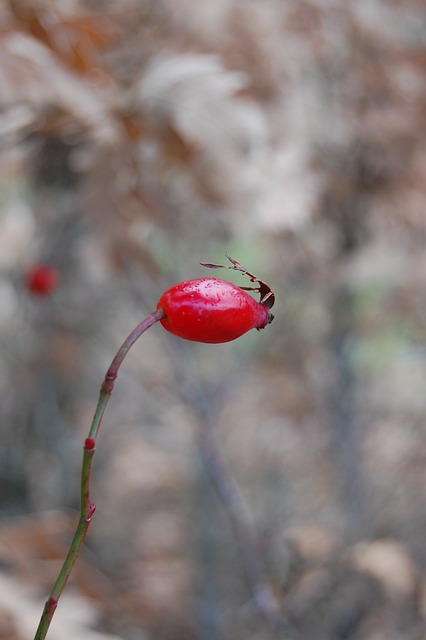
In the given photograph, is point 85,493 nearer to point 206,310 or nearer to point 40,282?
point 206,310

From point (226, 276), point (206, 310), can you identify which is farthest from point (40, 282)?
point (226, 276)

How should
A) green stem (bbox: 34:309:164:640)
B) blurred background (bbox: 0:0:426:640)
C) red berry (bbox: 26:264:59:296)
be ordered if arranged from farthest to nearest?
1. red berry (bbox: 26:264:59:296)
2. blurred background (bbox: 0:0:426:640)
3. green stem (bbox: 34:309:164:640)

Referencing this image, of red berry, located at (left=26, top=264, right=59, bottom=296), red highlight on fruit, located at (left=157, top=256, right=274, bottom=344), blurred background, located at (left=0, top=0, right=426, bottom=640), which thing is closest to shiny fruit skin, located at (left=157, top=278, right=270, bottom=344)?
red highlight on fruit, located at (left=157, top=256, right=274, bottom=344)

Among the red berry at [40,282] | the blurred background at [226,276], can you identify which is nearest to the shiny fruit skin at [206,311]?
the blurred background at [226,276]

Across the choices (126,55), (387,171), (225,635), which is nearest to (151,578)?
(225,635)

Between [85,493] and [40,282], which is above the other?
[40,282]

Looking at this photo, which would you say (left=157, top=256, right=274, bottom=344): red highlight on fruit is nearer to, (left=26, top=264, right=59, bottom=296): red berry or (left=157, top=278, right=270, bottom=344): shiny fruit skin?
(left=157, top=278, right=270, bottom=344): shiny fruit skin
